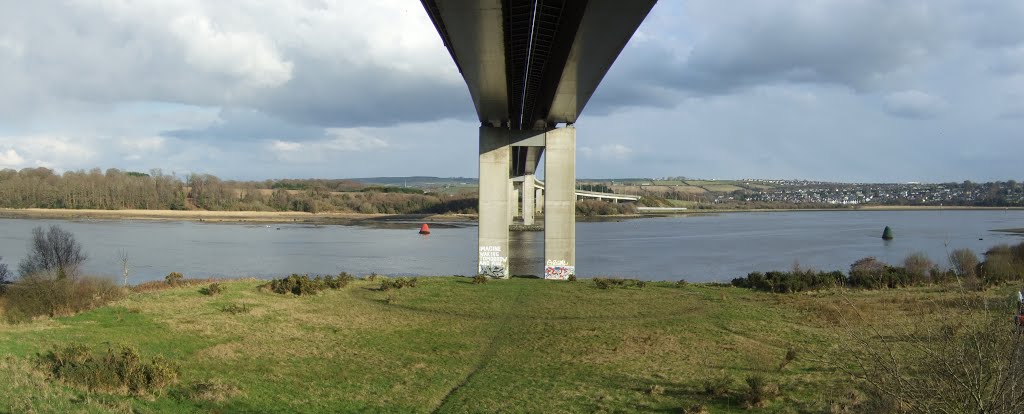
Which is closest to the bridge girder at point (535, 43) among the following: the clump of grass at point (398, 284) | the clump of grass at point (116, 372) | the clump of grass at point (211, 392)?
the clump of grass at point (398, 284)

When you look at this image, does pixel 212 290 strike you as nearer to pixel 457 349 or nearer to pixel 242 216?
pixel 457 349

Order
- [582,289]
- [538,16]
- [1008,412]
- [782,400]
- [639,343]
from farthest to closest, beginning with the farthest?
1. [582,289]
2. [538,16]
3. [639,343]
4. [782,400]
5. [1008,412]

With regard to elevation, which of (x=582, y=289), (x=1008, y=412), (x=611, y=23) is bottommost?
(x=582, y=289)

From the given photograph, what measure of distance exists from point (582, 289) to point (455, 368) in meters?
12.2

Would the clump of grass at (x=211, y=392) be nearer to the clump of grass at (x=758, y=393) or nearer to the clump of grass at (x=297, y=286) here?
the clump of grass at (x=758, y=393)

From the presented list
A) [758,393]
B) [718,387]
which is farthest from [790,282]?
[758,393]

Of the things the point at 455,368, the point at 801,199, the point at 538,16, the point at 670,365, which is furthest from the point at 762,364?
the point at 801,199

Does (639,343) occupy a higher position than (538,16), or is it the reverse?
(538,16)

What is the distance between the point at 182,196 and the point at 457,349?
404 ft

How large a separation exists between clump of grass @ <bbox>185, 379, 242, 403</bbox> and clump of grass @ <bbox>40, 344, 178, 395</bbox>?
0.44m

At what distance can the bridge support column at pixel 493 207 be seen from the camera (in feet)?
96.2

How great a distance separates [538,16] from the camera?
16.6m

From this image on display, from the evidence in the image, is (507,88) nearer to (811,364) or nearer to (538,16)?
(538,16)

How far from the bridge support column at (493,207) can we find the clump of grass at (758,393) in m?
19.5
